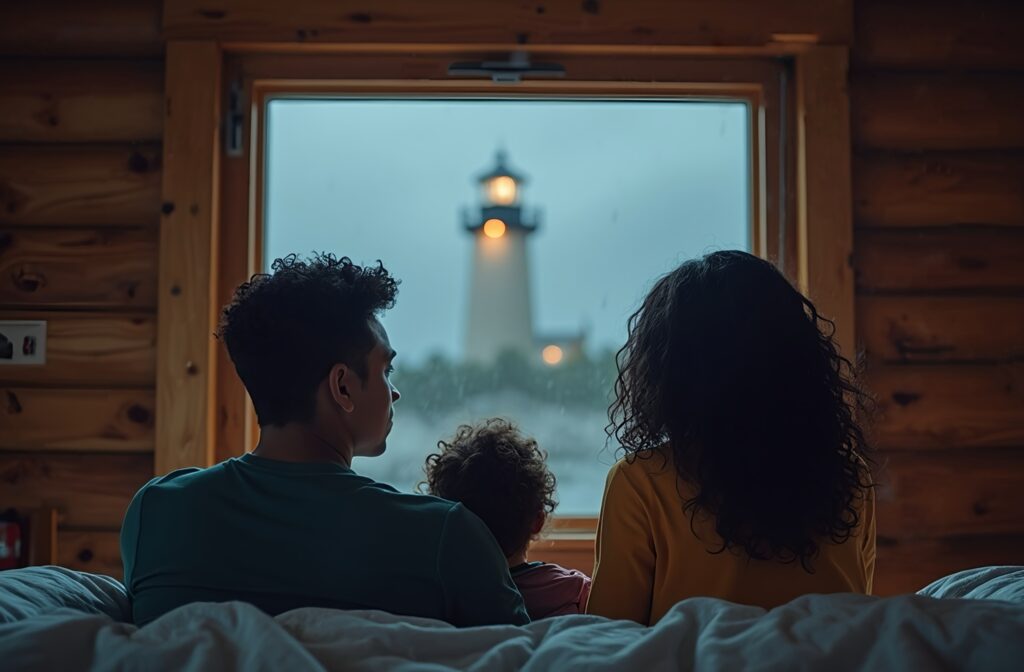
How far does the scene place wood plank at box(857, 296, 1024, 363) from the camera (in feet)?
8.14

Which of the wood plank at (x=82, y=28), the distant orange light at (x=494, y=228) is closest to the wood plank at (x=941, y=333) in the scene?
the distant orange light at (x=494, y=228)

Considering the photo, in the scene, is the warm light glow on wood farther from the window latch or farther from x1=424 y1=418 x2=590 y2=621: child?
x1=424 y1=418 x2=590 y2=621: child

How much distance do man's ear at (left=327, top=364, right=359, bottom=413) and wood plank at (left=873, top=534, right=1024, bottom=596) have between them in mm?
1564

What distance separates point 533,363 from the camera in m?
2.61

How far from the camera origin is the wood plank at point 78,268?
8.13 feet

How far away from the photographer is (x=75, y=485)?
2455 millimetres

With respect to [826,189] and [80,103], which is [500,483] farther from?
[80,103]

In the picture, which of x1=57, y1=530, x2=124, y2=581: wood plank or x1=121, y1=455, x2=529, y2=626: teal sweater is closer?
x1=121, y1=455, x2=529, y2=626: teal sweater

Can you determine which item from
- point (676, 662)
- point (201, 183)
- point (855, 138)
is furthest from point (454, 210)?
point (676, 662)

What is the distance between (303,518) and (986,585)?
963mm

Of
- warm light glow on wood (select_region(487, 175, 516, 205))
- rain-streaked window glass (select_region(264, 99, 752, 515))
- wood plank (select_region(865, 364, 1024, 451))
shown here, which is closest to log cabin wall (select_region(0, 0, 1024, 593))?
wood plank (select_region(865, 364, 1024, 451))

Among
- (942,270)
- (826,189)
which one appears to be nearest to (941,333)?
(942,270)

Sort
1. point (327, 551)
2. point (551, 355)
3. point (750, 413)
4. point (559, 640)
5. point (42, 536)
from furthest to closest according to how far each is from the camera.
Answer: point (551, 355), point (42, 536), point (750, 413), point (327, 551), point (559, 640)

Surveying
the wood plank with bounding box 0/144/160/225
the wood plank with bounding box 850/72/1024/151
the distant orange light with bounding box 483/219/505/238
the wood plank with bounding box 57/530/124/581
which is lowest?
the wood plank with bounding box 57/530/124/581
